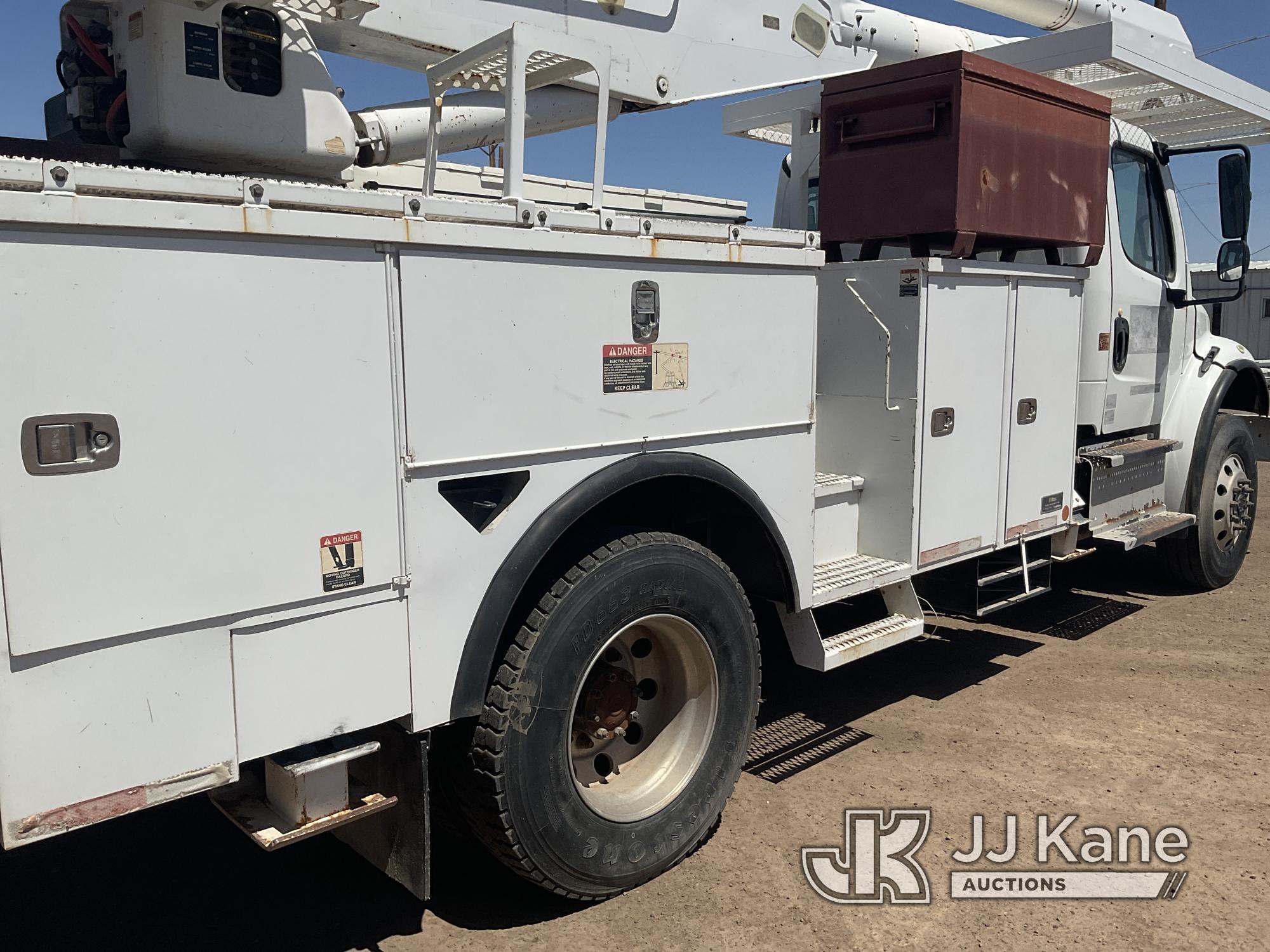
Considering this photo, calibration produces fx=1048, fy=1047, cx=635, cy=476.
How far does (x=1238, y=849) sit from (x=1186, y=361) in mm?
3829

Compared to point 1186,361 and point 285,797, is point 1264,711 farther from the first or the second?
point 285,797

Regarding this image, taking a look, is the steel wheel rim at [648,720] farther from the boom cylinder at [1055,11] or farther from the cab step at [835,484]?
the boom cylinder at [1055,11]

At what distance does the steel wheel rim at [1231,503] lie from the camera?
22.1 feet

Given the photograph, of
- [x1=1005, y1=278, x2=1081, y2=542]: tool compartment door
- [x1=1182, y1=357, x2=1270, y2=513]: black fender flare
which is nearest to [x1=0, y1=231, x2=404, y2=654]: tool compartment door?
[x1=1005, y1=278, x2=1081, y2=542]: tool compartment door

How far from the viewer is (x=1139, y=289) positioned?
A: 5.89 metres

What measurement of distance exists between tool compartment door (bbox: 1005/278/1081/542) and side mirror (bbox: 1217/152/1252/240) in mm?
1886

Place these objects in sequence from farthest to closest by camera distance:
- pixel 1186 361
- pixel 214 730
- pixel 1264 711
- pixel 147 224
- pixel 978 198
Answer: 1. pixel 1186 361
2. pixel 1264 711
3. pixel 978 198
4. pixel 214 730
5. pixel 147 224

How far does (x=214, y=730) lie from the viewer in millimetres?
2285

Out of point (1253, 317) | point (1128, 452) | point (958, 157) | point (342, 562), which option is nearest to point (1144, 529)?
point (1128, 452)

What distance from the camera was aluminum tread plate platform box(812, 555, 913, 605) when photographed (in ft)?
12.7

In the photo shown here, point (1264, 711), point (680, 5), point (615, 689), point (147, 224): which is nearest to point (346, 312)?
point (147, 224)

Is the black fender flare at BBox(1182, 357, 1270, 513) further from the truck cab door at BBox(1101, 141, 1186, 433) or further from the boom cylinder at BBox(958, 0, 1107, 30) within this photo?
the boom cylinder at BBox(958, 0, 1107, 30)

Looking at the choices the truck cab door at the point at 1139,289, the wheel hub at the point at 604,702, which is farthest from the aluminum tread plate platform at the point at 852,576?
the truck cab door at the point at 1139,289

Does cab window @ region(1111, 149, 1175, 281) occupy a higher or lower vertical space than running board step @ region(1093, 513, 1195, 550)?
higher
